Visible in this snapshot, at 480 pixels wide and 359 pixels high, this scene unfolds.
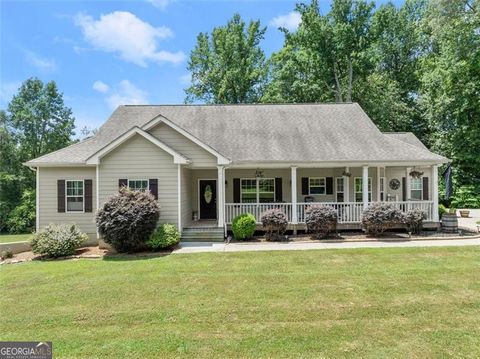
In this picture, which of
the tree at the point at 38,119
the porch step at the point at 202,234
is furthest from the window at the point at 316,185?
the tree at the point at 38,119

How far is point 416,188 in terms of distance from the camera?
1808 centimetres

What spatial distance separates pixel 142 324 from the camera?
552 cm

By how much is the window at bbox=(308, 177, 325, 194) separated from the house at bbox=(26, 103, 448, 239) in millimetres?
52

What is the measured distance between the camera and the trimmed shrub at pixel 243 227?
12.9m

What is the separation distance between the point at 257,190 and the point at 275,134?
3.03 metres

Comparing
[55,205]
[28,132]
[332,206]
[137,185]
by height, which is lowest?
[332,206]

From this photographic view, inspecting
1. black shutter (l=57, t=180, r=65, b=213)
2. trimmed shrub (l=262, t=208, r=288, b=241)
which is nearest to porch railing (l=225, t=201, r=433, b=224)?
trimmed shrub (l=262, t=208, r=288, b=241)

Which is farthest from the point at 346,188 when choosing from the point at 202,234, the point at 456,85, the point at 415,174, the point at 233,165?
the point at 456,85

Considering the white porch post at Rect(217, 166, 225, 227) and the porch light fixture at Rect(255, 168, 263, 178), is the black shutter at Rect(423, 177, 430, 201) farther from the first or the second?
the white porch post at Rect(217, 166, 225, 227)

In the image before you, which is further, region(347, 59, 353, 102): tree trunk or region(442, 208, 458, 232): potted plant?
region(347, 59, 353, 102): tree trunk

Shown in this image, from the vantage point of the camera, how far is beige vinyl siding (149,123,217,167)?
44.2 ft

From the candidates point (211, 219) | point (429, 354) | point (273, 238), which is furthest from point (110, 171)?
point (429, 354)

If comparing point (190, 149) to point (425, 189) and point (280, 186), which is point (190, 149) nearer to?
point (280, 186)

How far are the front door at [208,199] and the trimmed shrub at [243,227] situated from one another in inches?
128
